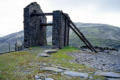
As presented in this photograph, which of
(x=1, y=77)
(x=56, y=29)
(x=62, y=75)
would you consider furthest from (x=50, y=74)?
(x=56, y=29)

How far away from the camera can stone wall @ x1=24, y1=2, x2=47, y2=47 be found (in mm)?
15288

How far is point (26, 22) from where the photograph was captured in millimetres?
15375

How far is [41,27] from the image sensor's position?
17.3 metres

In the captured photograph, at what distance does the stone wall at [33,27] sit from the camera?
1529 centimetres

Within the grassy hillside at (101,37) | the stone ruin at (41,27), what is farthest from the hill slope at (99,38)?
the stone ruin at (41,27)

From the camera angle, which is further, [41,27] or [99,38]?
[99,38]

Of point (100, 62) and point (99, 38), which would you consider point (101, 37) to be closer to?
point (99, 38)

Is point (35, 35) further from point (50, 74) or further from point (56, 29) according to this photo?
point (50, 74)

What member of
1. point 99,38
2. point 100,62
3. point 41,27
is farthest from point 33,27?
point 99,38

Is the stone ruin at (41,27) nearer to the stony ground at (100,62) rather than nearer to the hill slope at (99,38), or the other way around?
the stony ground at (100,62)

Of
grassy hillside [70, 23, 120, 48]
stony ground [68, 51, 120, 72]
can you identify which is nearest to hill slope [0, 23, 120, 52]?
grassy hillside [70, 23, 120, 48]

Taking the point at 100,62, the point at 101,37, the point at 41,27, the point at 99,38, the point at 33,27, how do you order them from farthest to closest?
the point at 101,37 < the point at 99,38 < the point at 41,27 < the point at 33,27 < the point at 100,62

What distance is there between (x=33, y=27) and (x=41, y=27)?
1.66 metres

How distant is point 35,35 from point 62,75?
35.2 feet
